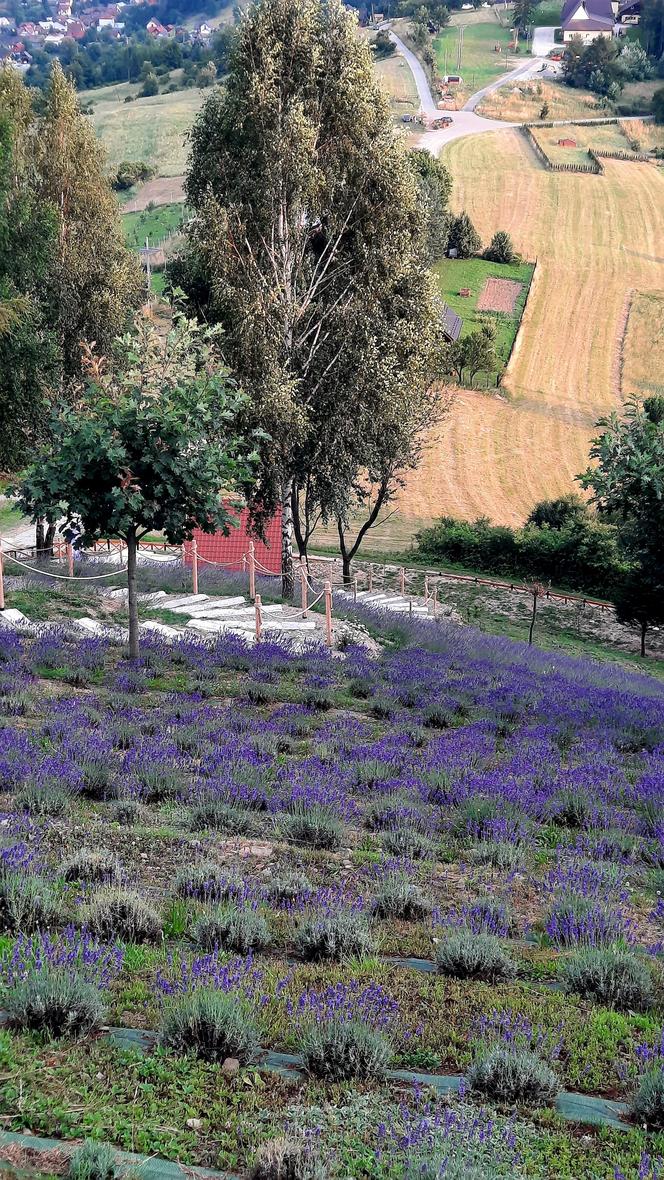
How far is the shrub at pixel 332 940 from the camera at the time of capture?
19.9 feet

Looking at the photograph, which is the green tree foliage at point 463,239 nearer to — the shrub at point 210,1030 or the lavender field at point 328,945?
the lavender field at point 328,945

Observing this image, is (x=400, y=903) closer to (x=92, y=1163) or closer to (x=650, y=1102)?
(x=650, y=1102)

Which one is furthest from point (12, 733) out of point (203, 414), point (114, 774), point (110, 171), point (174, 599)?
point (110, 171)

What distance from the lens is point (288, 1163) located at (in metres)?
3.98

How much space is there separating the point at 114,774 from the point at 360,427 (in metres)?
16.2

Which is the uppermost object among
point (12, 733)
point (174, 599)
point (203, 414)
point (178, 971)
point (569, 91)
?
point (569, 91)

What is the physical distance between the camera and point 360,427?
24312 mm

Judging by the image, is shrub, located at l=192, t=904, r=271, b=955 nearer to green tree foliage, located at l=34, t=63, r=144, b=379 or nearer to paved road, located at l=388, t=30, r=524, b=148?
green tree foliage, located at l=34, t=63, r=144, b=379

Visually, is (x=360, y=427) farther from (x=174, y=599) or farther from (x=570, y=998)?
(x=570, y=998)

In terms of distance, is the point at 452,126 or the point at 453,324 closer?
the point at 453,324

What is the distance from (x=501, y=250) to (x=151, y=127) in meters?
73.4

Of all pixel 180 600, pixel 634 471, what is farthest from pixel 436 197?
pixel 634 471

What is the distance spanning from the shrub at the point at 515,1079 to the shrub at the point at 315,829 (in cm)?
358

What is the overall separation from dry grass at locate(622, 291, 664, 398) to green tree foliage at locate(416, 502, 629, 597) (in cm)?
3212
